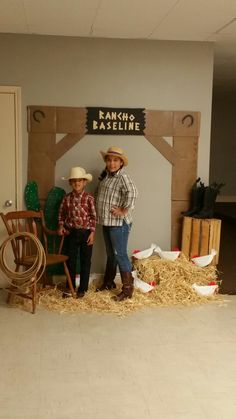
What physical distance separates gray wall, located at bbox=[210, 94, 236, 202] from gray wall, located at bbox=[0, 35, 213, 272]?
560 centimetres

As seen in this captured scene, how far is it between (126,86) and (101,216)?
1.38 meters

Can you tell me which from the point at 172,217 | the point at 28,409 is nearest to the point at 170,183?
the point at 172,217

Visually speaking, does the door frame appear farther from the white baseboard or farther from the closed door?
the white baseboard

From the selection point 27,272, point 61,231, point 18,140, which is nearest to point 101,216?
point 61,231

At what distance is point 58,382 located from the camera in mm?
2615

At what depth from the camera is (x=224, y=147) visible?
10.0 metres

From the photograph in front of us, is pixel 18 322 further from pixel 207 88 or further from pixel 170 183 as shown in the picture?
pixel 207 88

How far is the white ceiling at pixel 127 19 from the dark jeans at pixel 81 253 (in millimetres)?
1908

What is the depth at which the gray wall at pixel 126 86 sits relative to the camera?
420cm

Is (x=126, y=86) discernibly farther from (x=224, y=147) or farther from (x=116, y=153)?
(x=224, y=147)

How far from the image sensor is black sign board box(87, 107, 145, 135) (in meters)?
4.30

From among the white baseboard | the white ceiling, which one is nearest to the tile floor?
the white ceiling

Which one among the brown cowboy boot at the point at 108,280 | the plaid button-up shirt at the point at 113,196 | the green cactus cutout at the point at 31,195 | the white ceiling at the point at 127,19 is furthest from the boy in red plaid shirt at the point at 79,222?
the white ceiling at the point at 127,19

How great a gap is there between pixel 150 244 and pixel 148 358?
5.67 feet
